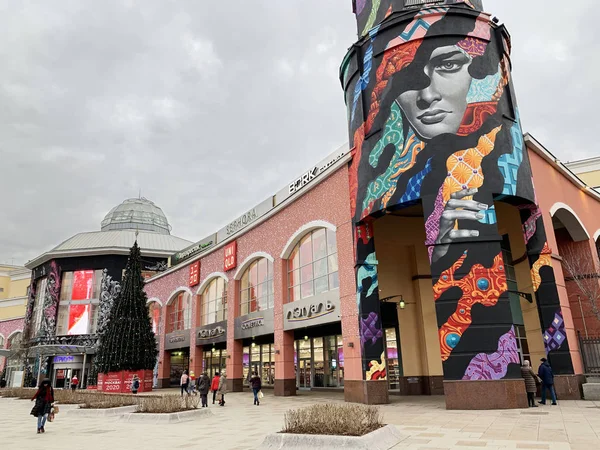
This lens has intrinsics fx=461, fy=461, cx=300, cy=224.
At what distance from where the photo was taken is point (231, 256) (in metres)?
34.1

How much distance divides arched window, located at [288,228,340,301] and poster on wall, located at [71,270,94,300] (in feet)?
116

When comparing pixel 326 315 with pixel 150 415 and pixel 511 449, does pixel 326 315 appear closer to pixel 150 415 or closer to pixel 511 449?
pixel 150 415

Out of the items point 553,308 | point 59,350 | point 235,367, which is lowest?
point 235,367

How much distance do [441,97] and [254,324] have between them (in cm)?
1811

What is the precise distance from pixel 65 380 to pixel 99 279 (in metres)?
11.3

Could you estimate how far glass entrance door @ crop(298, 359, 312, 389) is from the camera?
31.7m

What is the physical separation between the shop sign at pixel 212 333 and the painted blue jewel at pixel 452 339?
20.3m

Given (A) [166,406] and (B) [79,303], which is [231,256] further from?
(B) [79,303]

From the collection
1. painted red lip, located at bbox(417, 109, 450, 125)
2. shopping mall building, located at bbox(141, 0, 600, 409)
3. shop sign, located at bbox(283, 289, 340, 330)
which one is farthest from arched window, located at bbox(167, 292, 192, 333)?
painted red lip, located at bbox(417, 109, 450, 125)

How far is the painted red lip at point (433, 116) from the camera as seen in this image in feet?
63.1

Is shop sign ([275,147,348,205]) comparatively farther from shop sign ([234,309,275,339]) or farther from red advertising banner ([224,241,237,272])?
shop sign ([234,309,275,339])

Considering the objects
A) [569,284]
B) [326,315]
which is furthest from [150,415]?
[569,284]

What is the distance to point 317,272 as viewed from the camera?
2483cm

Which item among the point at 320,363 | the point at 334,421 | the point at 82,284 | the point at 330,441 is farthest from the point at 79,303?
the point at 330,441
